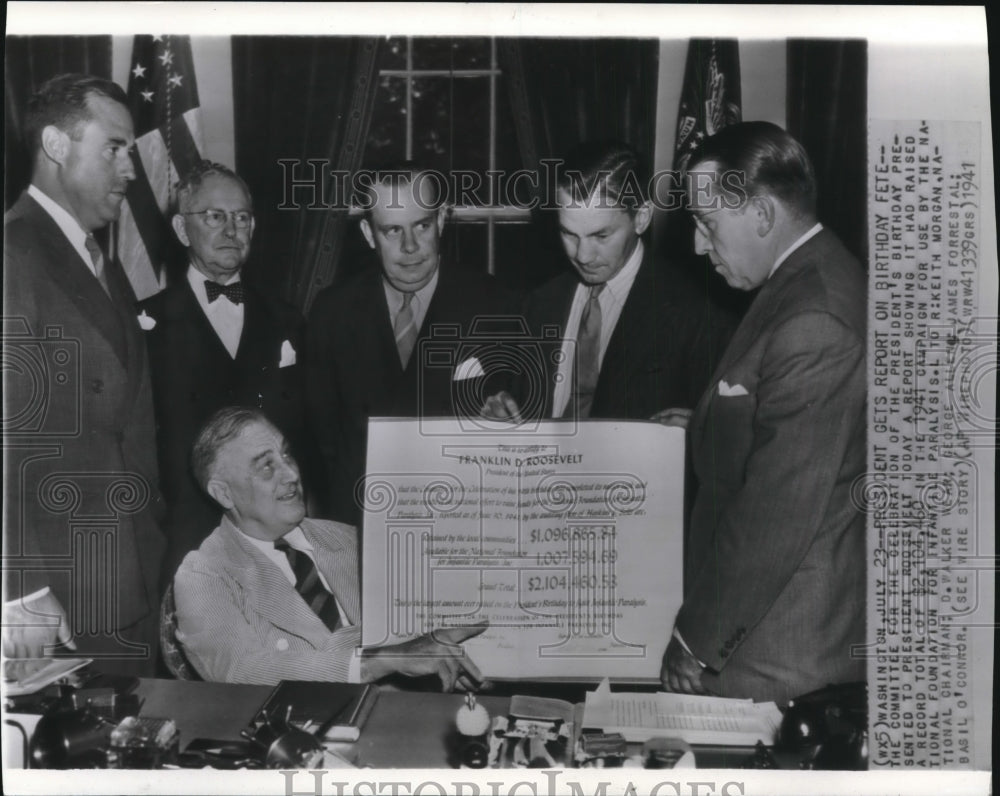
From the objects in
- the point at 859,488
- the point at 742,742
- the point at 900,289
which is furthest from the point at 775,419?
the point at 742,742

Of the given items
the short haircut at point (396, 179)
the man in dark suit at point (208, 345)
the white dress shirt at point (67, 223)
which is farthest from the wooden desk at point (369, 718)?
the short haircut at point (396, 179)

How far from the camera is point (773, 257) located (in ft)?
13.0

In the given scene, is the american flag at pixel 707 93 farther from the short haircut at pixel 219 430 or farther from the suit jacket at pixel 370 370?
the short haircut at pixel 219 430

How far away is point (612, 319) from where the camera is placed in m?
4.00

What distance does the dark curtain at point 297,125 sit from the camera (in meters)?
3.94

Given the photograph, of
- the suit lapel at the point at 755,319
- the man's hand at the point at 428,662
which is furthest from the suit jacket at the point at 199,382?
the suit lapel at the point at 755,319

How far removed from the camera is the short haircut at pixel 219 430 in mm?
3957

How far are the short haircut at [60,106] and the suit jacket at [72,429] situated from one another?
0.23 metres

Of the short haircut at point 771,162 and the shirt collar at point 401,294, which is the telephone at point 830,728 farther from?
the shirt collar at point 401,294

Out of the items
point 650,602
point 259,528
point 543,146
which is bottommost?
point 650,602

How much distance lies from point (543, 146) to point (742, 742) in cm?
213

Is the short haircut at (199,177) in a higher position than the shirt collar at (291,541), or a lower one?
higher

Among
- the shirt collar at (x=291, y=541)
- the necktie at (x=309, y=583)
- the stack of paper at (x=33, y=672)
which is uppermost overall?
the shirt collar at (x=291, y=541)

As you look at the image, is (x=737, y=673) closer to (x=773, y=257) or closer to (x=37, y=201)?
(x=773, y=257)
